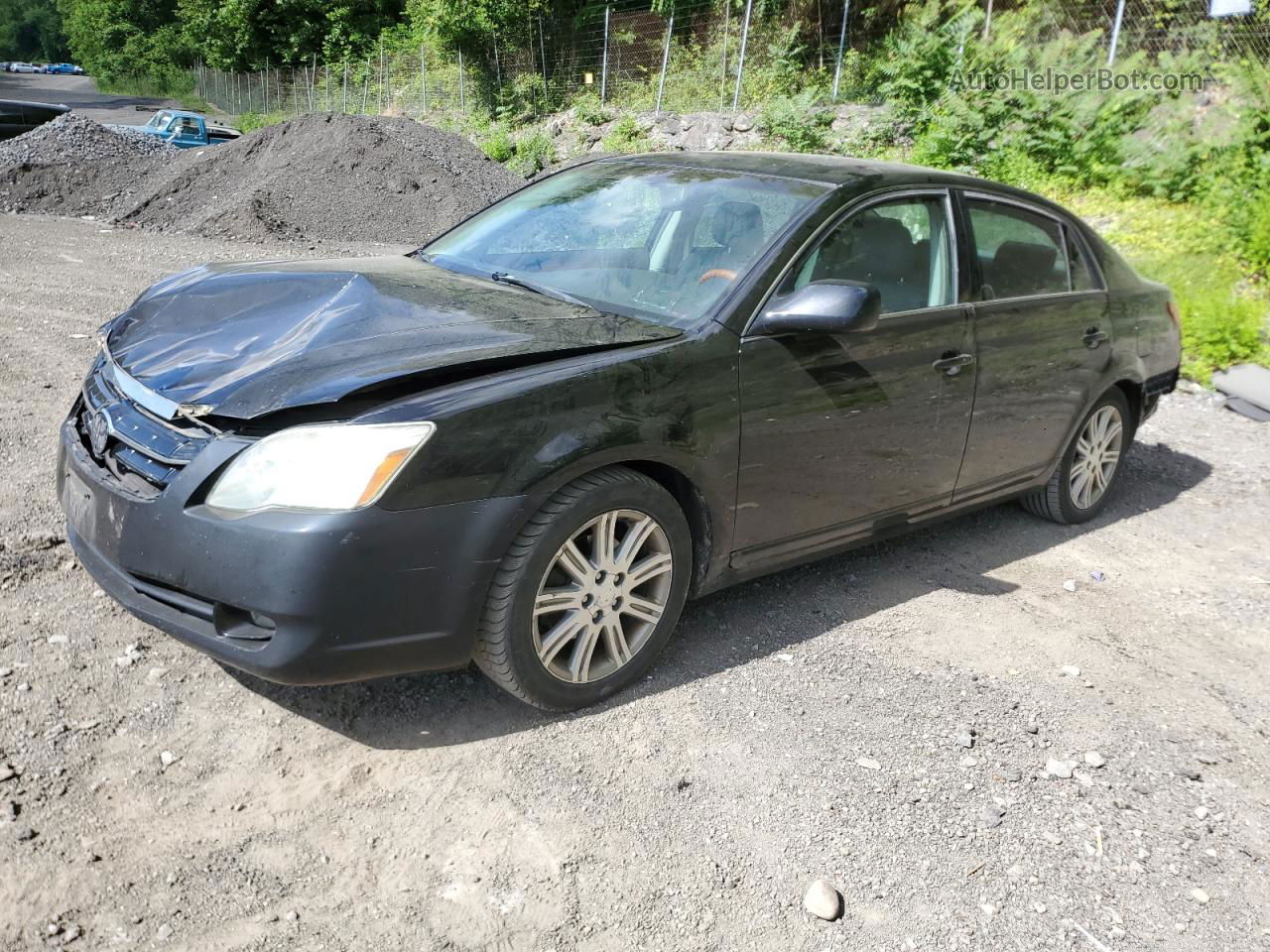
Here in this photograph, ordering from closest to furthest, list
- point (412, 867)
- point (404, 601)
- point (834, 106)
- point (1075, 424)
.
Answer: point (412, 867) → point (404, 601) → point (1075, 424) → point (834, 106)

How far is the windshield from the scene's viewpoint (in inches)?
152

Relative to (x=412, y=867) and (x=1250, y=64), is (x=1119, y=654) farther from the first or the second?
(x=1250, y=64)

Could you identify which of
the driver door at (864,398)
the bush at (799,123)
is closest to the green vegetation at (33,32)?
the bush at (799,123)

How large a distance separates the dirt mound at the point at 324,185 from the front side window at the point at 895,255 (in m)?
12.0

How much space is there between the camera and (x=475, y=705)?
11.3ft

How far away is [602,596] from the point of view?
3.40 m

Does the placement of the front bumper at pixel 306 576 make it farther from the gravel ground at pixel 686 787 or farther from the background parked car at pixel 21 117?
the background parked car at pixel 21 117

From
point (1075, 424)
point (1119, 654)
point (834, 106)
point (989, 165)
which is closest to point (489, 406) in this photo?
point (1119, 654)

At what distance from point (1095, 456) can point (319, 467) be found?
169 inches

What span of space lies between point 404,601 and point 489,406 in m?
0.58

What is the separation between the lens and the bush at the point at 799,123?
708 inches

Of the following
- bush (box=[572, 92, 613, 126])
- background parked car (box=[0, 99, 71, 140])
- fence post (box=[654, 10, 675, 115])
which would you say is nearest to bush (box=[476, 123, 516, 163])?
bush (box=[572, 92, 613, 126])

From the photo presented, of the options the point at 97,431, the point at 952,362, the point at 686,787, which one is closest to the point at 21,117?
the point at 97,431

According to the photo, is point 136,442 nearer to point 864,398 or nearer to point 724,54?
point 864,398
